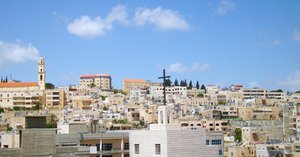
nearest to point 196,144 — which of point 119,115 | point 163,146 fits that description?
point 163,146

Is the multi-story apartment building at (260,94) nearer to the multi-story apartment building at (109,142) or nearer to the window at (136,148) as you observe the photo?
the multi-story apartment building at (109,142)

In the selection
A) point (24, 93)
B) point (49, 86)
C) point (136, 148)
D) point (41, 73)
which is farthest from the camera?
point (49, 86)

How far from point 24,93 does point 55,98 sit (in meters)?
5.05

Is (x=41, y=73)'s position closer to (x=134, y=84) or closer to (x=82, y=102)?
(x=82, y=102)

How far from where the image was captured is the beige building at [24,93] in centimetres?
8556

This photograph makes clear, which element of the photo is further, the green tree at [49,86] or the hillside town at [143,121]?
the green tree at [49,86]

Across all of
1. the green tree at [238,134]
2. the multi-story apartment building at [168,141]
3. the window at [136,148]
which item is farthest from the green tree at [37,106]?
the multi-story apartment building at [168,141]

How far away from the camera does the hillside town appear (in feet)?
37.3

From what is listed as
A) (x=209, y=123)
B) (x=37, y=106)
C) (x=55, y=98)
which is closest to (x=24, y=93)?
(x=55, y=98)

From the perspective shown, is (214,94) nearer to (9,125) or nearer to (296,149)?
(9,125)

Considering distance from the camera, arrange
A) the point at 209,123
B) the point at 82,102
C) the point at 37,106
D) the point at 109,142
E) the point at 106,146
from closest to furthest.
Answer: the point at 109,142, the point at 106,146, the point at 209,123, the point at 37,106, the point at 82,102

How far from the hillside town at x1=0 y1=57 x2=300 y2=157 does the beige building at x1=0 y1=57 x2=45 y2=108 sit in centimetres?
14

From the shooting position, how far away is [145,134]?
11250mm

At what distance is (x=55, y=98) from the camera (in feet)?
283
